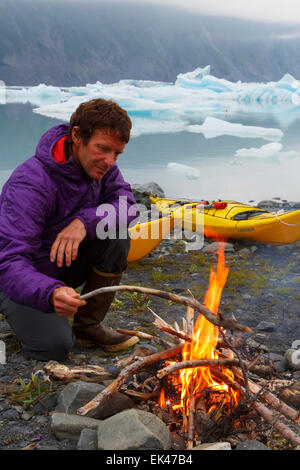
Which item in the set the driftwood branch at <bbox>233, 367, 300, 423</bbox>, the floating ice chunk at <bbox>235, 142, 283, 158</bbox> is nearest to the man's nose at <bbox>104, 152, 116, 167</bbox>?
the driftwood branch at <bbox>233, 367, 300, 423</bbox>

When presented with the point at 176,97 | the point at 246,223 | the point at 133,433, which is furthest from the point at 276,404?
the point at 176,97

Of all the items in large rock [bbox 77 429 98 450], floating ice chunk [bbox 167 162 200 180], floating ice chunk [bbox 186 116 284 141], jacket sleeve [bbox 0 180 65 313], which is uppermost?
floating ice chunk [bbox 186 116 284 141]

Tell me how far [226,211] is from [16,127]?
27621 millimetres

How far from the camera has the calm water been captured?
16609 mm

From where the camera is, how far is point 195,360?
254cm

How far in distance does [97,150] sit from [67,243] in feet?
1.95

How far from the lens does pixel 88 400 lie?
261cm

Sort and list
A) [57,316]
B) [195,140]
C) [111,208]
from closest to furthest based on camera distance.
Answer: [57,316]
[111,208]
[195,140]

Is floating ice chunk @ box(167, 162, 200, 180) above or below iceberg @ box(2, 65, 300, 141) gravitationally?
below

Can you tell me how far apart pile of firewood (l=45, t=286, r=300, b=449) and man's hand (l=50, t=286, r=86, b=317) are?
0.43ft

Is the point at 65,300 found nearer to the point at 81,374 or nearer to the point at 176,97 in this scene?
the point at 81,374

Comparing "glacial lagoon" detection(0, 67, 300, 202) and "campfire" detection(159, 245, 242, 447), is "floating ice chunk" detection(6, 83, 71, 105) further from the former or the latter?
"campfire" detection(159, 245, 242, 447)

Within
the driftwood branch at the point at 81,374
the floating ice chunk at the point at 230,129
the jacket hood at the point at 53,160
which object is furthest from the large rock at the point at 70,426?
the floating ice chunk at the point at 230,129

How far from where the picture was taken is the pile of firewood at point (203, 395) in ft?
7.91
